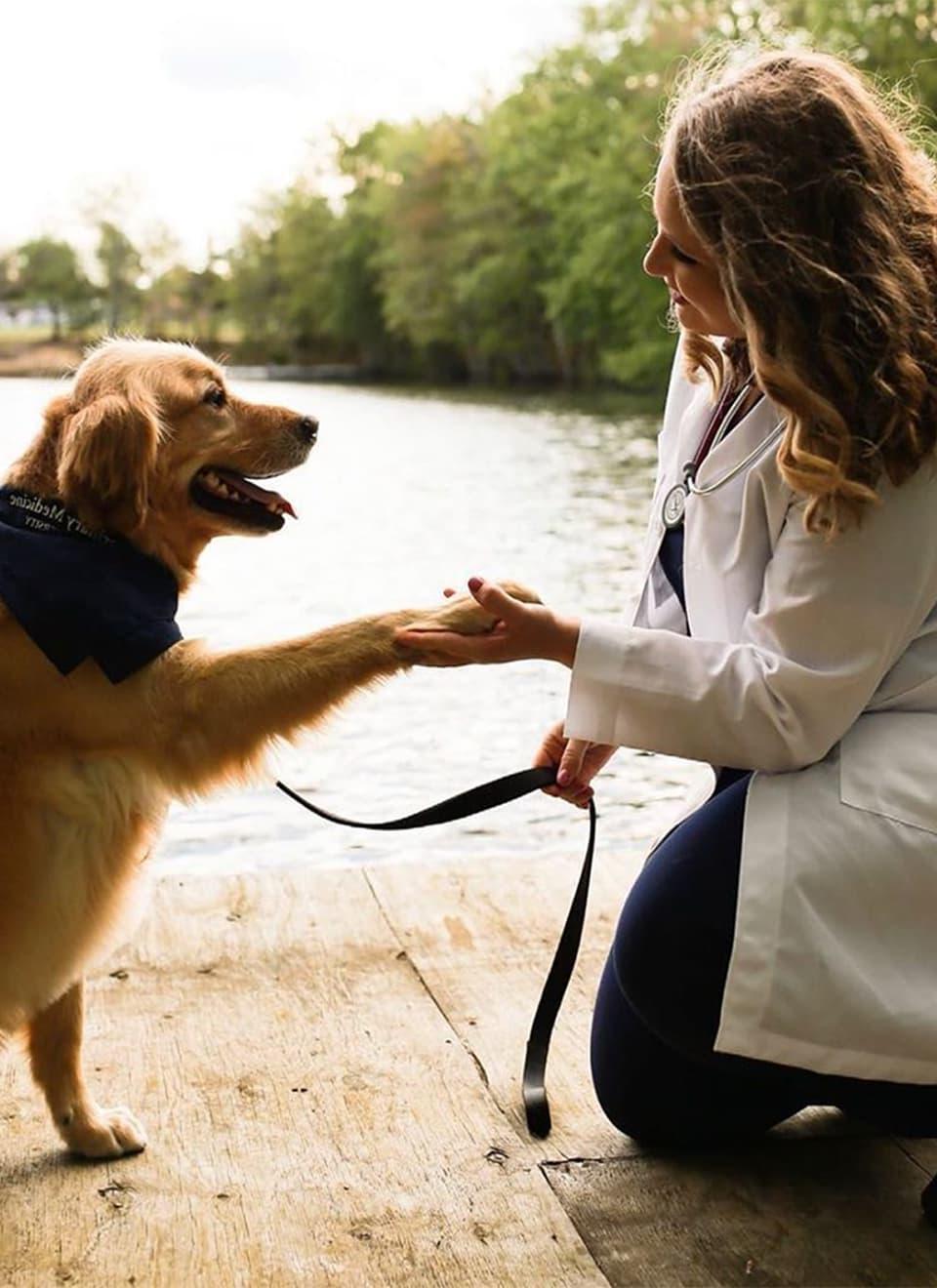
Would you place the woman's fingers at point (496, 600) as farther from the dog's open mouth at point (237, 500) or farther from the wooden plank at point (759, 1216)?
the wooden plank at point (759, 1216)

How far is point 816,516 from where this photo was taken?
6.36 ft

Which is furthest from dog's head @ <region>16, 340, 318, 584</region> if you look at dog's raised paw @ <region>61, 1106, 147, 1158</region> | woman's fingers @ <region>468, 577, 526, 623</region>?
dog's raised paw @ <region>61, 1106, 147, 1158</region>

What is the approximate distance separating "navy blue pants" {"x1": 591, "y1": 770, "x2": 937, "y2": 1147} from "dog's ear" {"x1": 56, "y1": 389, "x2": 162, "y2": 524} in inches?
40.1

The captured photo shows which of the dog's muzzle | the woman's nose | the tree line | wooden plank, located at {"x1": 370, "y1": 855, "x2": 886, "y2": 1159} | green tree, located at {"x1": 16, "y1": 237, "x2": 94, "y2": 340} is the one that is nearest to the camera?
the woman's nose

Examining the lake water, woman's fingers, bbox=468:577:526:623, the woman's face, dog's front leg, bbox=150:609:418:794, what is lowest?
the lake water

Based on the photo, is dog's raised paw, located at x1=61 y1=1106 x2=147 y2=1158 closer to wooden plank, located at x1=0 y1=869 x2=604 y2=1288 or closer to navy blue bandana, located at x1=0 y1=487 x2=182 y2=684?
wooden plank, located at x1=0 y1=869 x2=604 y2=1288

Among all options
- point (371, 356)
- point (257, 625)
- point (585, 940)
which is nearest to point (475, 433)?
point (257, 625)

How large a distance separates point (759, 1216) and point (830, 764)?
703 mm

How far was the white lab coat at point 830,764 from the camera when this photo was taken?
1.93 meters

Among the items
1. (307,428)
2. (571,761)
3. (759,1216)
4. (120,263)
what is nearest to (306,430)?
(307,428)

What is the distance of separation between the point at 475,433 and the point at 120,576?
76.1 feet

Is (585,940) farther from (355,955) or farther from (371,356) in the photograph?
(371,356)

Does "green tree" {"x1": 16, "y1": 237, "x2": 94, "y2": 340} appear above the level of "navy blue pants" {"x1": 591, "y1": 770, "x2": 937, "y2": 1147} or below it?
below

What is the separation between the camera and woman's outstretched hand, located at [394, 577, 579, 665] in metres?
2.12
